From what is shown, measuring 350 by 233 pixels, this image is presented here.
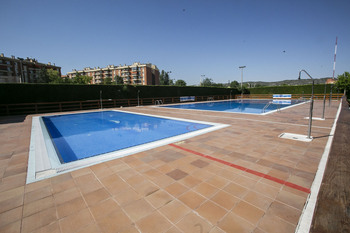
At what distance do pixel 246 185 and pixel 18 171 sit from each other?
14.9ft

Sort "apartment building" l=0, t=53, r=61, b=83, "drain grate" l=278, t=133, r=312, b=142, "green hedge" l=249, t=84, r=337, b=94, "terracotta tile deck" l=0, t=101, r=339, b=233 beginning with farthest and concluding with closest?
"apartment building" l=0, t=53, r=61, b=83
"green hedge" l=249, t=84, r=337, b=94
"drain grate" l=278, t=133, r=312, b=142
"terracotta tile deck" l=0, t=101, r=339, b=233

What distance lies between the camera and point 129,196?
252cm

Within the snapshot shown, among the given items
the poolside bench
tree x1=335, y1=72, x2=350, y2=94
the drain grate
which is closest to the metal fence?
the poolside bench

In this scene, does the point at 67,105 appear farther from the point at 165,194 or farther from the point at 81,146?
the point at 165,194

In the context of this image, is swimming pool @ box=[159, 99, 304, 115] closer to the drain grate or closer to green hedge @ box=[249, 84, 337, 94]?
the drain grate

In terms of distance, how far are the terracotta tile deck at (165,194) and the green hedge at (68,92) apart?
1206 cm

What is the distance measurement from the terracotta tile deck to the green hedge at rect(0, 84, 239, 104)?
39.6ft

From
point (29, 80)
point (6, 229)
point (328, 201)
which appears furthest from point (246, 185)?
point (29, 80)

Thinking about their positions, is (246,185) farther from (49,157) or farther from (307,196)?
(49,157)

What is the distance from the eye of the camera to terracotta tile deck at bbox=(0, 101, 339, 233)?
78.0 inches

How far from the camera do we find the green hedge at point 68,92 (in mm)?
12766

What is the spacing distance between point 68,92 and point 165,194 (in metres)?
16.6

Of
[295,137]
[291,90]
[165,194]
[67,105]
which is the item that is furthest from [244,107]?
[165,194]

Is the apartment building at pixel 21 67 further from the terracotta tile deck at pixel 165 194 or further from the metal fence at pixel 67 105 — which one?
the terracotta tile deck at pixel 165 194
